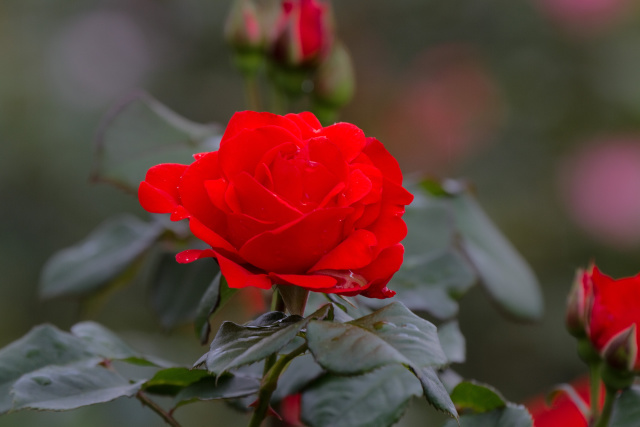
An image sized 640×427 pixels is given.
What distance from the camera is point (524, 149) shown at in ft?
4.89

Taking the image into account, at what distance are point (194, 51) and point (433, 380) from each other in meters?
1.42

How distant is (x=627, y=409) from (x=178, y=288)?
0.35 metres

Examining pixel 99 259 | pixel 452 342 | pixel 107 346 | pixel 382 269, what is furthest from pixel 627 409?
pixel 99 259

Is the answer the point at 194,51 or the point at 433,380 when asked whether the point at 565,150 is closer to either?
the point at 194,51

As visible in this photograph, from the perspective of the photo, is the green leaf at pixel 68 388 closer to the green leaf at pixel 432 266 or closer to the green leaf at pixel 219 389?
the green leaf at pixel 219 389

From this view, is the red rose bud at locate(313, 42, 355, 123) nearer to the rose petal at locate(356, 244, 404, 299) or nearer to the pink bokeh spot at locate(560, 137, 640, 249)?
the rose petal at locate(356, 244, 404, 299)

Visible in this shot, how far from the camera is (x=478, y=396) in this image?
0.41 metres

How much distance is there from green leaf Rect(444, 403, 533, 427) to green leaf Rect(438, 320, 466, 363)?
2.4 inches

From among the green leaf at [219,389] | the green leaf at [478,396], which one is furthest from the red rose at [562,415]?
the green leaf at [219,389]

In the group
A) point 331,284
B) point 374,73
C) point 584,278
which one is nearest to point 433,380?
point 331,284

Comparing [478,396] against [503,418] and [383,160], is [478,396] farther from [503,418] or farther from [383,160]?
[383,160]

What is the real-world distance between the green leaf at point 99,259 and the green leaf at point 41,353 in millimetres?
170

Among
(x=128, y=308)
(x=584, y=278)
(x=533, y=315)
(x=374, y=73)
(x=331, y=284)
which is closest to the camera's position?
(x=331, y=284)

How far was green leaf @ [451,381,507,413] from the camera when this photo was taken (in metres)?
0.40
